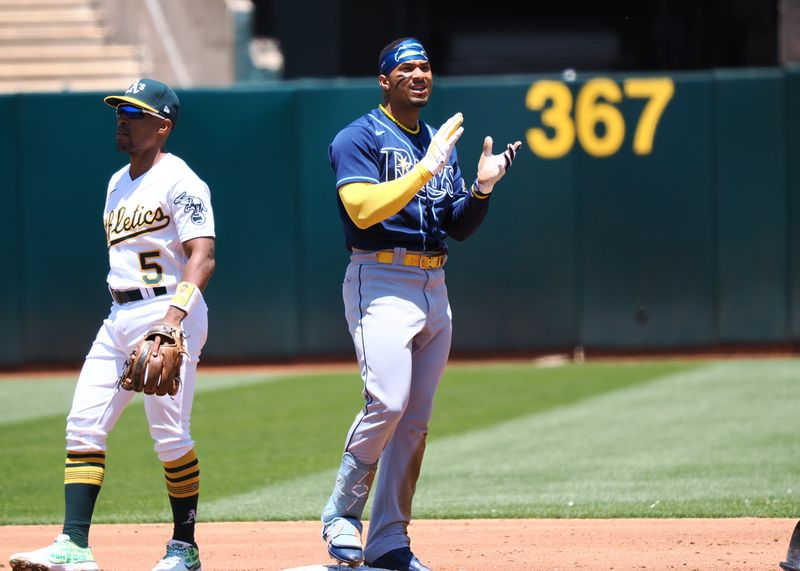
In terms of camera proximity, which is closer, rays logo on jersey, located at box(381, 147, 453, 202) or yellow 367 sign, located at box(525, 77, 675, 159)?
rays logo on jersey, located at box(381, 147, 453, 202)

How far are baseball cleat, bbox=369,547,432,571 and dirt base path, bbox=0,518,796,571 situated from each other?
0.35 metres

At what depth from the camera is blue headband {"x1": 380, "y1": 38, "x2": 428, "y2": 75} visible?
5113 millimetres

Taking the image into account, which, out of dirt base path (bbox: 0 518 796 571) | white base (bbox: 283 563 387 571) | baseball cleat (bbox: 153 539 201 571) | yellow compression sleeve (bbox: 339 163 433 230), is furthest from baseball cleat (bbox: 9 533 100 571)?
yellow compression sleeve (bbox: 339 163 433 230)

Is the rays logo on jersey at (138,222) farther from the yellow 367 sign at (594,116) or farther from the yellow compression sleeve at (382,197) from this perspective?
the yellow 367 sign at (594,116)

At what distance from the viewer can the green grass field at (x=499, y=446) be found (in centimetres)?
716

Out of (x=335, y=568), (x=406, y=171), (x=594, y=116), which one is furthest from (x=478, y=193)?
(x=594, y=116)

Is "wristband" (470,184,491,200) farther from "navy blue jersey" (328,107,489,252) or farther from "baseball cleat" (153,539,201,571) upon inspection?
"baseball cleat" (153,539,201,571)

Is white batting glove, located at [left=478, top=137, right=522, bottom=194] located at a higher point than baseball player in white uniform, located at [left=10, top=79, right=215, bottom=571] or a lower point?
higher

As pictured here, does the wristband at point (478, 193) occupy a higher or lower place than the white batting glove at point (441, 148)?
lower

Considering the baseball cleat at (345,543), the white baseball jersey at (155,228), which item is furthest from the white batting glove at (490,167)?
the baseball cleat at (345,543)

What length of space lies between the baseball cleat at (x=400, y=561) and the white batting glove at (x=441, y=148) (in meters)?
1.52

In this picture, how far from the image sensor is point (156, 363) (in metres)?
4.91

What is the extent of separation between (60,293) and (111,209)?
867cm

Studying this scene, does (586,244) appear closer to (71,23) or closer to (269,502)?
(269,502)
